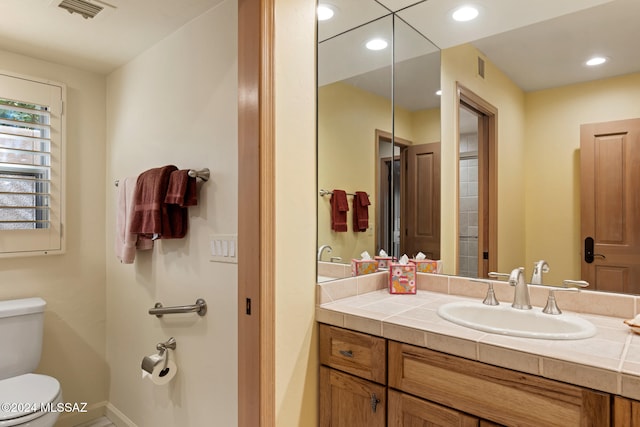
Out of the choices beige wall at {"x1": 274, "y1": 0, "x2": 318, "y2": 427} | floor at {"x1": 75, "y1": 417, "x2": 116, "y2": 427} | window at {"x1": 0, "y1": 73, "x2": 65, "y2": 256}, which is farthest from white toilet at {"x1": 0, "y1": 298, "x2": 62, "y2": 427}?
beige wall at {"x1": 274, "y1": 0, "x2": 318, "y2": 427}

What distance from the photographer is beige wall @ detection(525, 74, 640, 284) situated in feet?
4.73

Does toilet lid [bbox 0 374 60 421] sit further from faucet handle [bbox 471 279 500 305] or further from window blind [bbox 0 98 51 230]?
faucet handle [bbox 471 279 500 305]

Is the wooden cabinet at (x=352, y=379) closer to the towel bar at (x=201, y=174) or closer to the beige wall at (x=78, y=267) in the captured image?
the towel bar at (x=201, y=174)

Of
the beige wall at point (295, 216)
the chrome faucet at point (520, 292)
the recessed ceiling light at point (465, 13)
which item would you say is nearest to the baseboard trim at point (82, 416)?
the beige wall at point (295, 216)

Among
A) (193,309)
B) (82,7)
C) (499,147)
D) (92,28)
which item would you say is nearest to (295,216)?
(193,309)

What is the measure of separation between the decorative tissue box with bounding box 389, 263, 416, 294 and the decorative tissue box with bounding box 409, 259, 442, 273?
115 millimetres

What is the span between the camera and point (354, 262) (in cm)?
188

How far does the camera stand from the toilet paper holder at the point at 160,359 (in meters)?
1.86

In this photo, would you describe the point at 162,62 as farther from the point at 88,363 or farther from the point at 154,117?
the point at 88,363

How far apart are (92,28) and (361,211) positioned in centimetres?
168

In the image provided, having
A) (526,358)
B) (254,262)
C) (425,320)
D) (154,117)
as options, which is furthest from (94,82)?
(526,358)

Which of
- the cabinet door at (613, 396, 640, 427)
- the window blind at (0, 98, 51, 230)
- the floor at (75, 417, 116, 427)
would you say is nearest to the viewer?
the cabinet door at (613, 396, 640, 427)

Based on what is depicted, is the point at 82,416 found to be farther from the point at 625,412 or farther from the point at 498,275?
the point at 625,412

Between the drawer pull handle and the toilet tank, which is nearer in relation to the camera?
the drawer pull handle
